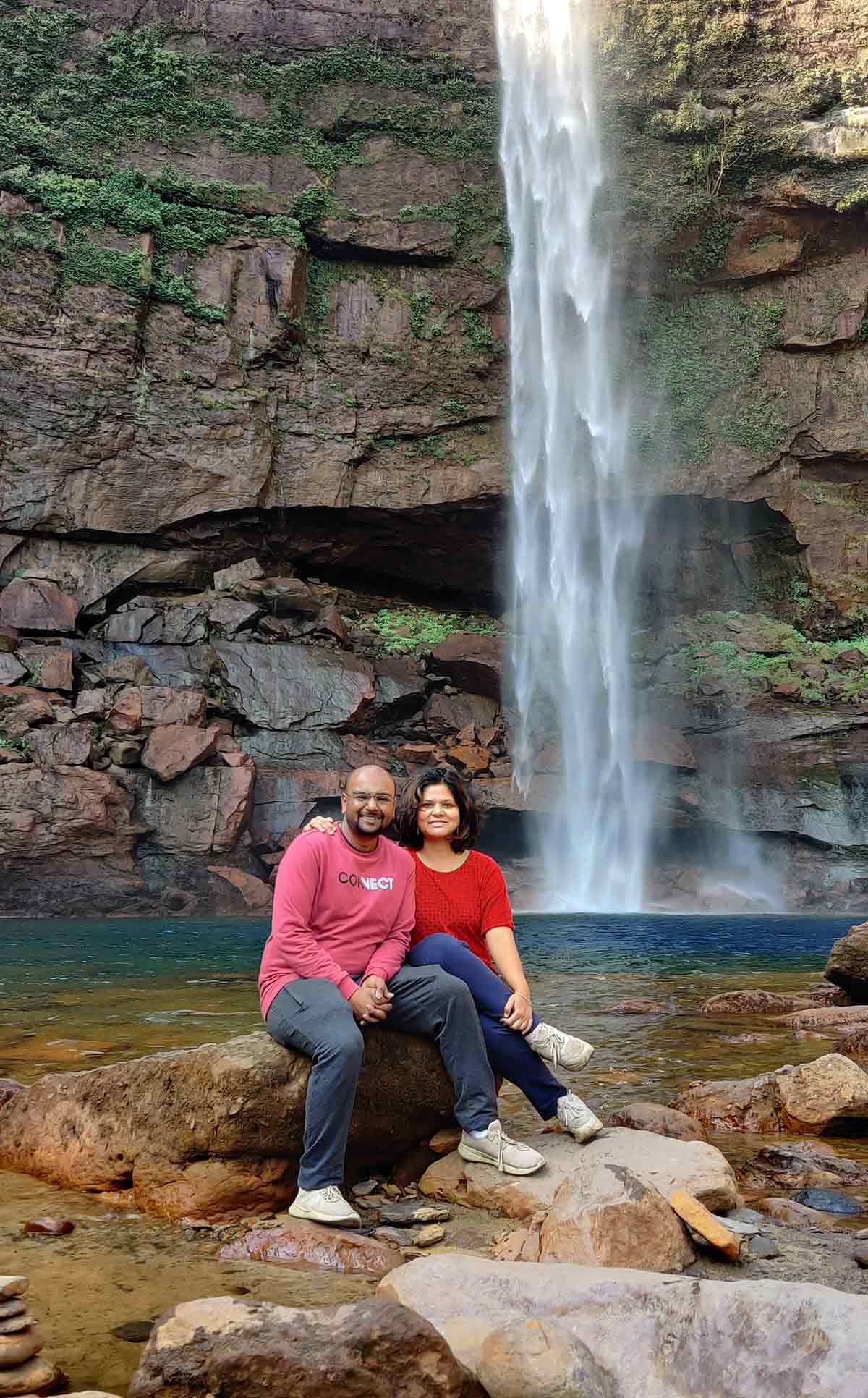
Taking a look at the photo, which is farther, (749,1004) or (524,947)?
(524,947)

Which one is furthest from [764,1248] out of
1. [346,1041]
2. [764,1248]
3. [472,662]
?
[472,662]

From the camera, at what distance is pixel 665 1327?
6.85 ft

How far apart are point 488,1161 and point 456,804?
50.1 inches

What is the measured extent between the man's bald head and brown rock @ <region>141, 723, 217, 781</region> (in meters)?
15.8

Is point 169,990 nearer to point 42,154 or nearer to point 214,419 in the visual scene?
point 214,419

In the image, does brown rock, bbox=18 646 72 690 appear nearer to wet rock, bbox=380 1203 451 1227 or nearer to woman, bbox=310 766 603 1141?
woman, bbox=310 766 603 1141

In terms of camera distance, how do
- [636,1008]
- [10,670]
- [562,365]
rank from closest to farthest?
[636,1008]
[10,670]
[562,365]

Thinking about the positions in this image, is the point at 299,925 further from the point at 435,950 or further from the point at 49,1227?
the point at 49,1227

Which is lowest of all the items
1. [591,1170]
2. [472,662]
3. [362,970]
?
[591,1170]

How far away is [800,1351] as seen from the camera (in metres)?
1.95

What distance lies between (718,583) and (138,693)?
55.2 feet

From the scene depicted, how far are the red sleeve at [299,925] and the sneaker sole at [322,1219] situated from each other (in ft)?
2.25

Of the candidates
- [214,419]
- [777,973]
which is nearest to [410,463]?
[214,419]

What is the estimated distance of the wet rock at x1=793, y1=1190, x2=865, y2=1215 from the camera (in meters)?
3.44
